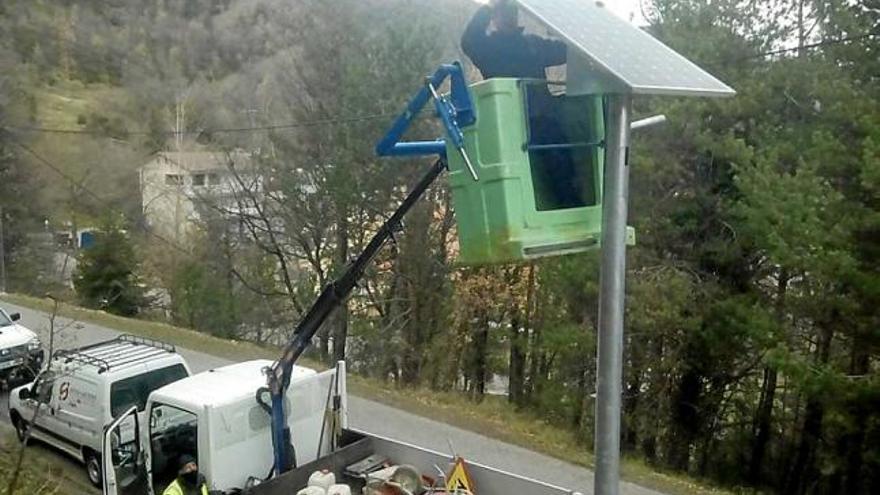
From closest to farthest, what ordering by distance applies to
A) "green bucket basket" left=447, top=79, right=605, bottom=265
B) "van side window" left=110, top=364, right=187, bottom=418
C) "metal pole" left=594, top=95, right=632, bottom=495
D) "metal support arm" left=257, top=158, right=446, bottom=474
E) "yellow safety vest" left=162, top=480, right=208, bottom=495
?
"metal pole" left=594, top=95, right=632, bottom=495 < "green bucket basket" left=447, top=79, right=605, bottom=265 < "yellow safety vest" left=162, top=480, right=208, bottom=495 < "metal support arm" left=257, top=158, right=446, bottom=474 < "van side window" left=110, top=364, right=187, bottom=418

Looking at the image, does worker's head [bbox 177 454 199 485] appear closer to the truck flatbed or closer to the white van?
the truck flatbed

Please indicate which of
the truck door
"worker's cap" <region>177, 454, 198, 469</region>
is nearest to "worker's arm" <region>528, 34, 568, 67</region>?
"worker's cap" <region>177, 454, 198, 469</region>

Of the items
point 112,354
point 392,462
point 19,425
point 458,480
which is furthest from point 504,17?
point 19,425

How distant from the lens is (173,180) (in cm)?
3362

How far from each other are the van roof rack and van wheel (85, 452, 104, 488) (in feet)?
4.15

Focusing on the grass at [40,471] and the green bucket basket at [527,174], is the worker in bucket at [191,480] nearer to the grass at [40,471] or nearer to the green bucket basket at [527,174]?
the grass at [40,471]

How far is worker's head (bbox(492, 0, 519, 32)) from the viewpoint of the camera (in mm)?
Result: 2688

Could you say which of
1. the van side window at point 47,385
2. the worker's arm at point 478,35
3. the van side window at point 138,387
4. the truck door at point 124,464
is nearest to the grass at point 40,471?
Result: the van side window at point 47,385

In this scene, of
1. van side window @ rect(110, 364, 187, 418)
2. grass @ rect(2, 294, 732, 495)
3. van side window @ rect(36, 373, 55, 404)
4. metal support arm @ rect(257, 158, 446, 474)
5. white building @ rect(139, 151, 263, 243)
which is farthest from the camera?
white building @ rect(139, 151, 263, 243)

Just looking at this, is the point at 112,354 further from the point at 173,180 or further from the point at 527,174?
the point at 173,180

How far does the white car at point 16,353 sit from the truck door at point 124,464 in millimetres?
7458

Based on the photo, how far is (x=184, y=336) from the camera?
19.4m

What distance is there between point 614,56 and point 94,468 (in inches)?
406

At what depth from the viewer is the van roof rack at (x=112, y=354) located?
1019 centimetres
